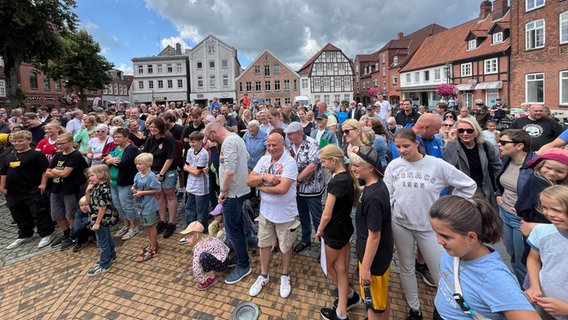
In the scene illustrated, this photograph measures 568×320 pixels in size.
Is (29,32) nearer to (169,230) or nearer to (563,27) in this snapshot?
(169,230)

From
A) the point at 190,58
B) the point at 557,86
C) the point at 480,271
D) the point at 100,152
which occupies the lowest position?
the point at 480,271

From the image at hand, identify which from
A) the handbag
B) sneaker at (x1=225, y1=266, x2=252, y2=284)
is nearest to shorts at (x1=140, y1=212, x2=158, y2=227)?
sneaker at (x1=225, y1=266, x2=252, y2=284)

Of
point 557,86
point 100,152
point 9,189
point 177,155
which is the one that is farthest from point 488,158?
point 557,86

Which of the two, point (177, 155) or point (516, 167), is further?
point (177, 155)

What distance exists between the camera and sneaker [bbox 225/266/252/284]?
3.93 metres

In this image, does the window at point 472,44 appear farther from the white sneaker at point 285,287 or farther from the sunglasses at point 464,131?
the white sneaker at point 285,287

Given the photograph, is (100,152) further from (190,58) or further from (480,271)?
(190,58)

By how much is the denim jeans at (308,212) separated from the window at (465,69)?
33.7 m

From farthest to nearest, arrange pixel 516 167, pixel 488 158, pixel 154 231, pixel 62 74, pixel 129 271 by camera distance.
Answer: pixel 62 74, pixel 154 231, pixel 129 271, pixel 488 158, pixel 516 167

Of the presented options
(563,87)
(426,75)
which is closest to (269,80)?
(426,75)

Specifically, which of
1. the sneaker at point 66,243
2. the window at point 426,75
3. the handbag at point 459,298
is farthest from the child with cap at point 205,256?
the window at point 426,75

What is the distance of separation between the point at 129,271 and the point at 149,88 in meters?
54.4

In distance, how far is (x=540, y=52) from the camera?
2153cm

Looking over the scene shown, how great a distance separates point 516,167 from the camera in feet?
10.2
